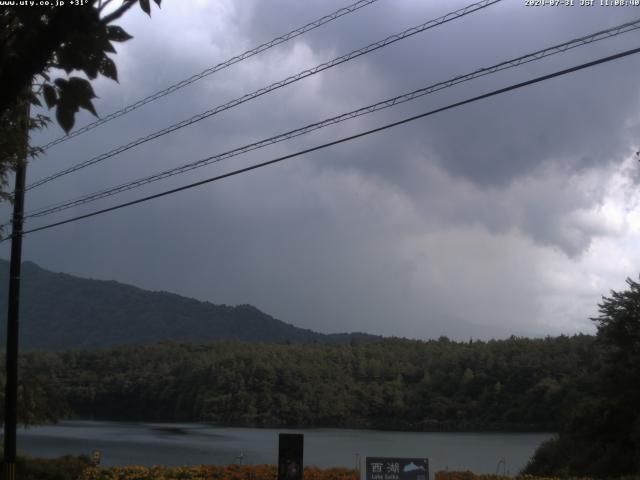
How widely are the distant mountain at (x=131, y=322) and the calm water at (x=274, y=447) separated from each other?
447 ft

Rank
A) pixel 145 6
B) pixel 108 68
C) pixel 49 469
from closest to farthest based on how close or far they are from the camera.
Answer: pixel 108 68 → pixel 145 6 → pixel 49 469

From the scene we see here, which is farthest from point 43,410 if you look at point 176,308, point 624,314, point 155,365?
point 176,308

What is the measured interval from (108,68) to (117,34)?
6.9 inches

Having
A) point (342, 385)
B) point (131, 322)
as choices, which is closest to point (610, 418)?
point (342, 385)

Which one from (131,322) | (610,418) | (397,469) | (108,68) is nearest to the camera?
(108,68)

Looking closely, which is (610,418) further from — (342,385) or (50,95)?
(342,385)

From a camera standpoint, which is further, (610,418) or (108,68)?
(610,418)

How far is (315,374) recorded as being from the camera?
53469mm

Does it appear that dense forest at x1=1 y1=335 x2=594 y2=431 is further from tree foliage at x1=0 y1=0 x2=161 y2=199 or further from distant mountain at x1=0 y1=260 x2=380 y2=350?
distant mountain at x1=0 y1=260 x2=380 y2=350

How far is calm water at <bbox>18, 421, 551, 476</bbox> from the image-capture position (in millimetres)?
25953

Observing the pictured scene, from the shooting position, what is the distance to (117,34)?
12.6 feet

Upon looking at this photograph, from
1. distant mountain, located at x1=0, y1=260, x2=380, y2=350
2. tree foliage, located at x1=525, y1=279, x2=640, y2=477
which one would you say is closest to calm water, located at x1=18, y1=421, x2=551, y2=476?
tree foliage, located at x1=525, y1=279, x2=640, y2=477

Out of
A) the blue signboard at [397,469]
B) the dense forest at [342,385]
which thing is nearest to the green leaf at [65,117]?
the blue signboard at [397,469]

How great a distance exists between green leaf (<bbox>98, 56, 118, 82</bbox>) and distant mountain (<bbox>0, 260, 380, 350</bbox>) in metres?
171
